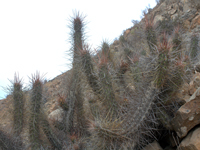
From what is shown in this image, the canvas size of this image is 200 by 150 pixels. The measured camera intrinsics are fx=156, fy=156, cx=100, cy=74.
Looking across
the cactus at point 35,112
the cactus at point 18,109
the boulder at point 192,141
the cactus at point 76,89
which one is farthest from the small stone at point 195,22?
the cactus at point 18,109

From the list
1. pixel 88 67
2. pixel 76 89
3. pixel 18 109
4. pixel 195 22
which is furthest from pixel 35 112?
pixel 195 22

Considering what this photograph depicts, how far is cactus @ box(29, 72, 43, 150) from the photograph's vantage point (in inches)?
136

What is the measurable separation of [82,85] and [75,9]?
2401 mm

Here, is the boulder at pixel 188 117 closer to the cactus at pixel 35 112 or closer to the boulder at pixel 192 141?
the boulder at pixel 192 141

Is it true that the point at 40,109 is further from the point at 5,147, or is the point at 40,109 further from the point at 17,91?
the point at 5,147

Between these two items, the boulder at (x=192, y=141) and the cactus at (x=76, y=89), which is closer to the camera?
the boulder at (x=192, y=141)

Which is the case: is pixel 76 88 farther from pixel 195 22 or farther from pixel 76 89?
pixel 195 22

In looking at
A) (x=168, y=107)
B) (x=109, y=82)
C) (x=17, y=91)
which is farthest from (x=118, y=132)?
(x=17, y=91)

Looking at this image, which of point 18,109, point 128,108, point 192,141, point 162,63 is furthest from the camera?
point 18,109

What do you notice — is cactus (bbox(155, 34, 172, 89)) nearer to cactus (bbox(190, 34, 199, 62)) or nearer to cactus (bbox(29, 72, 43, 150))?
cactus (bbox(29, 72, 43, 150))

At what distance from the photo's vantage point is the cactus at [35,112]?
345 centimetres

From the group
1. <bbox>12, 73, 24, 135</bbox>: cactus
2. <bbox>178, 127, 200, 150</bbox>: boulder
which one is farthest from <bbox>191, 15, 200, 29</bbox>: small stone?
<bbox>12, 73, 24, 135</bbox>: cactus

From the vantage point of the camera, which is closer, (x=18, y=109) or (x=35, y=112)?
(x=35, y=112)

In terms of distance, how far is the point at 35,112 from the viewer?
11.4 feet
